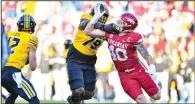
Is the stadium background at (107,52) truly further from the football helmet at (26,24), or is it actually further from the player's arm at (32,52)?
the player's arm at (32,52)

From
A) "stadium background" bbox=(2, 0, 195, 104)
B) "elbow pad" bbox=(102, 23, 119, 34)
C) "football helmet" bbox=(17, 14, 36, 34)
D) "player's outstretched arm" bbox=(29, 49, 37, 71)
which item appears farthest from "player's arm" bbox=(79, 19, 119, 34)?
"stadium background" bbox=(2, 0, 195, 104)

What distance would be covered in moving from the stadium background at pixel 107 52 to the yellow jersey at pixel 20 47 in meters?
5.19

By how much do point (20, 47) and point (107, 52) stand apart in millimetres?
5452

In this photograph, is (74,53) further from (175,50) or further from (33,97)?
(175,50)

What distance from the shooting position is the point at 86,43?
1179cm

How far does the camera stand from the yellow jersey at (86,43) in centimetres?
1173

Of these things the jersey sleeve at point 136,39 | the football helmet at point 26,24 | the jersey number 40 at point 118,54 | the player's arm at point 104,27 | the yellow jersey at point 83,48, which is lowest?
the yellow jersey at point 83,48

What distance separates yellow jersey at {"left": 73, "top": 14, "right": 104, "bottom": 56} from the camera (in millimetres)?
11734

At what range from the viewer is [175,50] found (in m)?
15.9

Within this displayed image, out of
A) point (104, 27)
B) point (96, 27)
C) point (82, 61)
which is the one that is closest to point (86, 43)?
point (82, 61)

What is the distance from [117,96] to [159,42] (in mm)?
1510

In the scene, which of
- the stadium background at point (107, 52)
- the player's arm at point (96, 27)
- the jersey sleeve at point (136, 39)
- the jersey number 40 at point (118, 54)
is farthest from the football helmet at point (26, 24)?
the stadium background at point (107, 52)

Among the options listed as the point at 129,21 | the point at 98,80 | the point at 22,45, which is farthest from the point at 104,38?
the point at 98,80

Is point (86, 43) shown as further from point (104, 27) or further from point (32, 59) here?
point (32, 59)
